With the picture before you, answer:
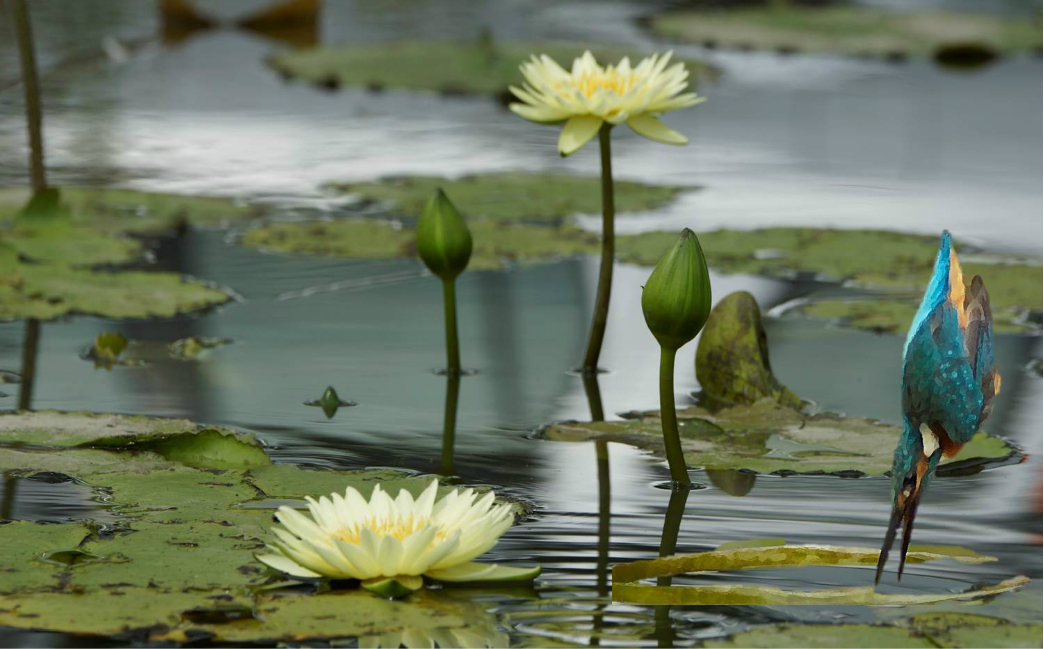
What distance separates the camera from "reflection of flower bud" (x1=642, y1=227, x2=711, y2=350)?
5.96 ft

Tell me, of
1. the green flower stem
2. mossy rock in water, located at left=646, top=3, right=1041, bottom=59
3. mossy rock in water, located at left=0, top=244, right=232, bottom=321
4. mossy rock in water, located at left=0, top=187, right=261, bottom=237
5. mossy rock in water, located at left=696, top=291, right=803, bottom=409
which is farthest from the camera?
mossy rock in water, located at left=646, top=3, right=1041, bottom=59

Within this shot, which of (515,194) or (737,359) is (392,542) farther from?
(515,194)

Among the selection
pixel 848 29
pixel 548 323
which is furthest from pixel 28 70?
pixel 848 29

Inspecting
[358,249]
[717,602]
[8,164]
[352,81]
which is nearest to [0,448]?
[717,602]

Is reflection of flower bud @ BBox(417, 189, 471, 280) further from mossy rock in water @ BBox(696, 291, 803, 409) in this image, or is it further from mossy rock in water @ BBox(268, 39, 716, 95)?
mossy rock in water @ BBox(268, 39, 716, 95)

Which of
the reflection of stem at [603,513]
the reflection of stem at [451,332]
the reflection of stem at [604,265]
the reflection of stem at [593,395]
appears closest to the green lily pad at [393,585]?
the reflection of stem at [603,513]

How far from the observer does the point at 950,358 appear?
1221 millimetres

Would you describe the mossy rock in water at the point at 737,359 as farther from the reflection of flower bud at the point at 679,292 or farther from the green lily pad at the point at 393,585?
the green lily pad at the point at 393,585

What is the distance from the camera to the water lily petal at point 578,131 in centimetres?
232

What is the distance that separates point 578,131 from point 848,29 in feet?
19.7

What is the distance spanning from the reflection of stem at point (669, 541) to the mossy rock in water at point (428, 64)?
4247 mm

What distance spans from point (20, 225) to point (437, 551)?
231 centimetres

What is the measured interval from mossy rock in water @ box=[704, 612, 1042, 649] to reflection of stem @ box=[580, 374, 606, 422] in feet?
2.84

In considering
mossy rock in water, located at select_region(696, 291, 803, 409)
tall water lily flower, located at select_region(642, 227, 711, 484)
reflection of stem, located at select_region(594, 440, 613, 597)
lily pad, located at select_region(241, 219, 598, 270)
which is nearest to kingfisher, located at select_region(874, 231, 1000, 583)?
reflection of stem, located at select_region(594, 440, 613, 597)
